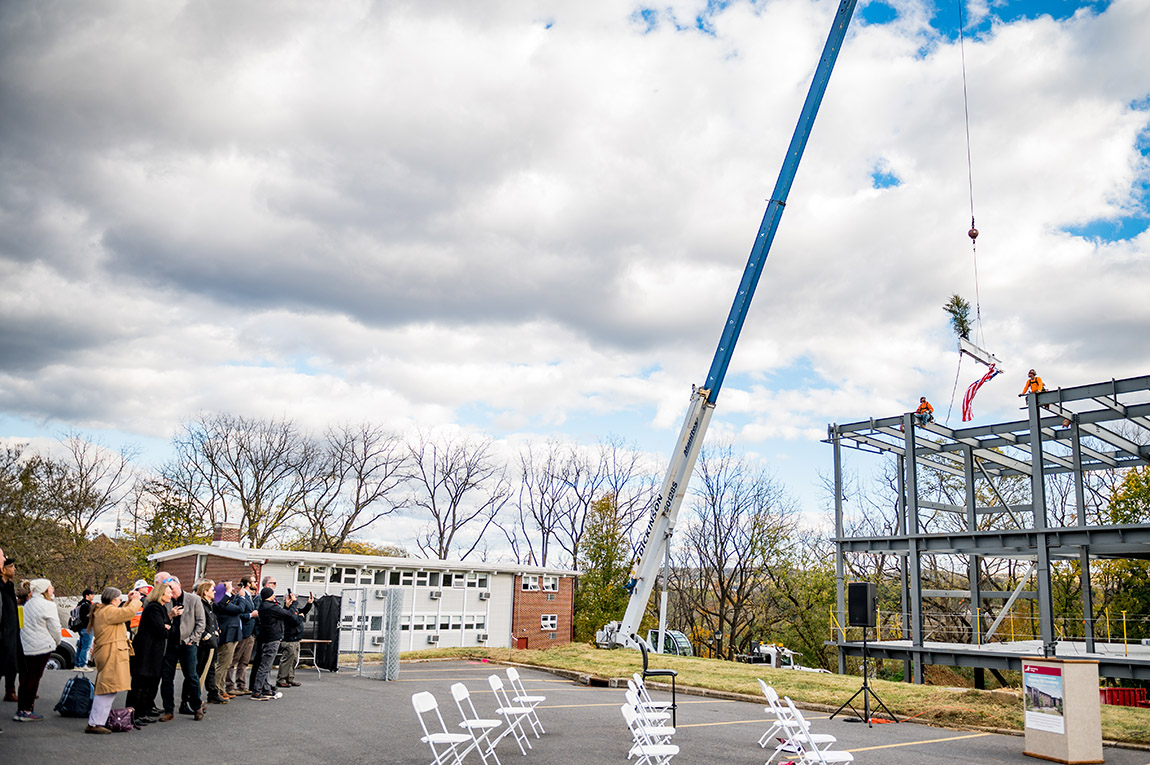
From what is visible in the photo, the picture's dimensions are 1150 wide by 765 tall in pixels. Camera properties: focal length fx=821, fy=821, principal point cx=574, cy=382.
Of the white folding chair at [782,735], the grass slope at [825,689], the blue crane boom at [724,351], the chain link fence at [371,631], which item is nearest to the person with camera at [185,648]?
the chain link fence at [371,631]

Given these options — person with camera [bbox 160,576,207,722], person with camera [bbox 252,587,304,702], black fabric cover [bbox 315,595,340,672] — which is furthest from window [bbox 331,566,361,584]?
person with camera [bbox 160,576,207,722]

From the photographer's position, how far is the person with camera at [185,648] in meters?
9.82

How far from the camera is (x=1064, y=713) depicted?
31.9 feet

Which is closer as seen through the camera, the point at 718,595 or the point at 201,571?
the point at 201,571

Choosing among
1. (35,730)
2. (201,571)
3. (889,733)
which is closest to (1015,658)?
(889,733)

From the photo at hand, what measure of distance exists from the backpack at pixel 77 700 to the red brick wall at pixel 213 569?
489 inches

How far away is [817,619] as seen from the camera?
38969 millimetres

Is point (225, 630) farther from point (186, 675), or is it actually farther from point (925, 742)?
point (925, 742)

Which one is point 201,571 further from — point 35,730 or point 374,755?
point 374,755

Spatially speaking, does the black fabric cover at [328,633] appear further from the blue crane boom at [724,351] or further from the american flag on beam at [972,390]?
the american flag on beam at [972,390]

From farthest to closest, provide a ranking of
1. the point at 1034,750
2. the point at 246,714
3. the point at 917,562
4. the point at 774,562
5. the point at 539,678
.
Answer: the point at 774,562 < the point at 917,562 < the point at 539,678 < the point at 246,714 < the point at 1034,750

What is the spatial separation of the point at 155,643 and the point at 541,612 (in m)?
21.4

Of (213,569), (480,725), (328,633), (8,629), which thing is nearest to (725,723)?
(480,725)

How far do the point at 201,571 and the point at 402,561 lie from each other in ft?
19.7
